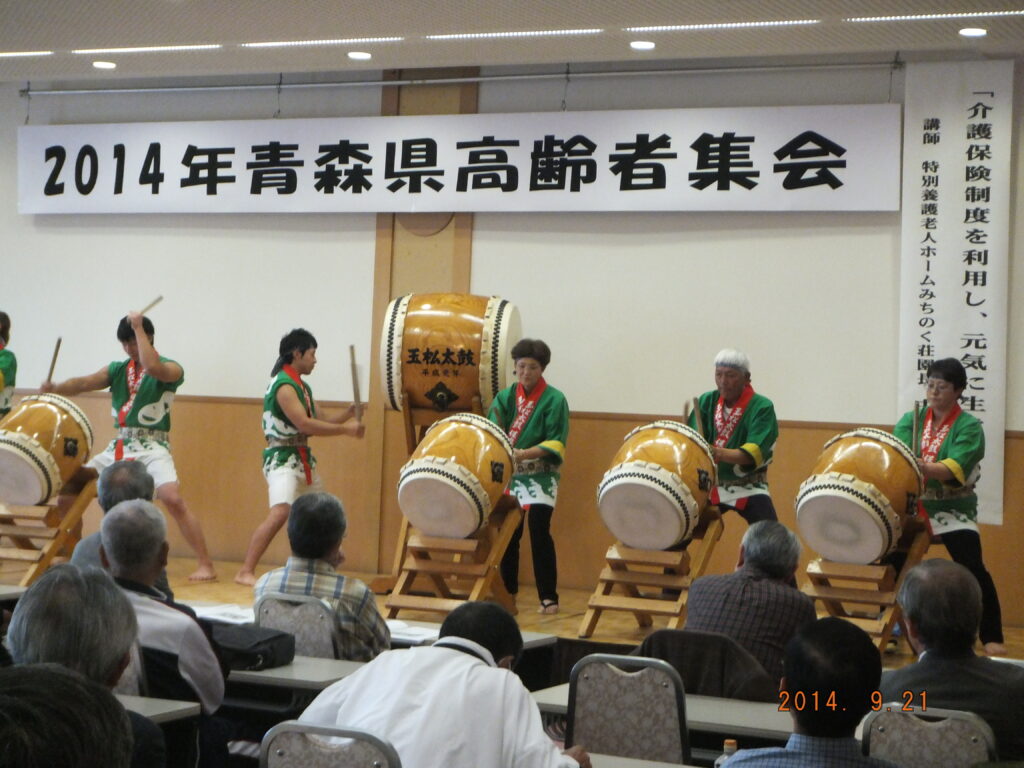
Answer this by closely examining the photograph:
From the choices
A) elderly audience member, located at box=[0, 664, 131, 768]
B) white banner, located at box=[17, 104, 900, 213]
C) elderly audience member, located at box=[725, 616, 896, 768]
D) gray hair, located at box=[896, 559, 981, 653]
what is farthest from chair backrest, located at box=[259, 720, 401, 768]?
white banner, located at box=[17, 104, 900, 213]

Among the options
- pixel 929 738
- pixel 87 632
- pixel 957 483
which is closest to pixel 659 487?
pixel 957 483

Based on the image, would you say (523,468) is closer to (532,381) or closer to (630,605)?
(532,381)

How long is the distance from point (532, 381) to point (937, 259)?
6.38 ft

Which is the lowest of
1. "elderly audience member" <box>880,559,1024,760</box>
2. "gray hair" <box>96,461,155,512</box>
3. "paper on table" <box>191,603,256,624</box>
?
"paper on table" <box>191,603,256,624</box>

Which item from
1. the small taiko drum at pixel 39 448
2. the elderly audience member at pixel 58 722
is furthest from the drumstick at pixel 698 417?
the elderly audience member at pixel 58 722

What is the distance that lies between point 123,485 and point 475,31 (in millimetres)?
2774

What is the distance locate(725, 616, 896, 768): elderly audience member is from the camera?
1.96m

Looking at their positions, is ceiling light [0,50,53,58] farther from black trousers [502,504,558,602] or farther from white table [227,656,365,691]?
white table [227,656,365,691]

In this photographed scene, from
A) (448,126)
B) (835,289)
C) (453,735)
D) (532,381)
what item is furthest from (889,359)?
(453,735)

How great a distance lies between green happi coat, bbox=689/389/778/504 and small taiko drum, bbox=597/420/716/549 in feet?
0.78

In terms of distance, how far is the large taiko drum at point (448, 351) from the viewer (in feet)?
19.0

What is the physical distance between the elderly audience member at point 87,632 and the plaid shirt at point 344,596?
56.7 inches

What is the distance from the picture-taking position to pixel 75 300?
24.5 feet

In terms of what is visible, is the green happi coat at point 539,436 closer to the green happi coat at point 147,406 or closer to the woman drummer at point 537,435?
the woman drummer at point 537,435
